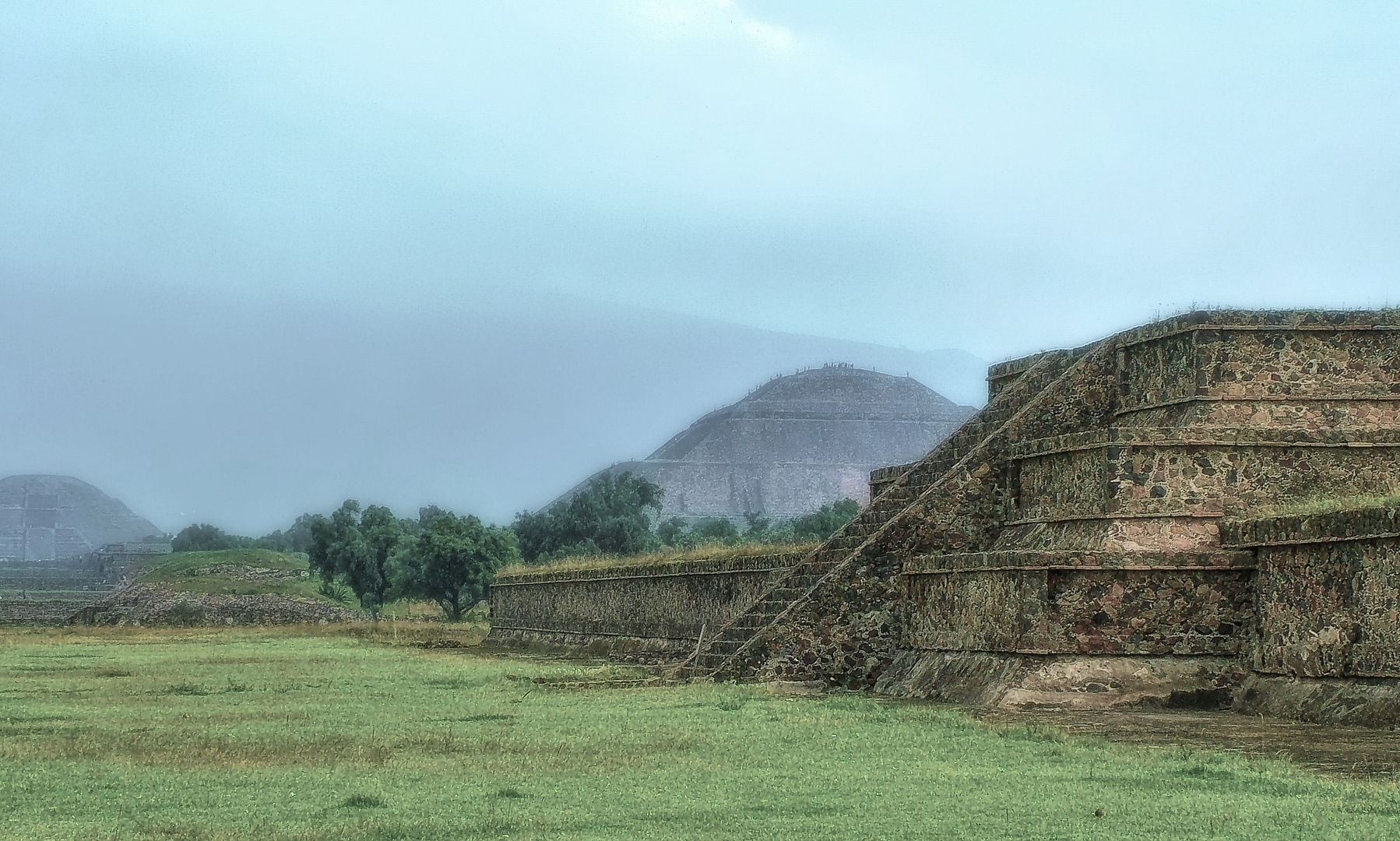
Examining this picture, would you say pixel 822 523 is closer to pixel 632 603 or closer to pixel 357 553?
pixel 357 553

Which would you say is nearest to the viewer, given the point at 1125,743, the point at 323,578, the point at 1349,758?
the point at 1349,758

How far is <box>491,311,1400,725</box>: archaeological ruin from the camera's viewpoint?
1504cm

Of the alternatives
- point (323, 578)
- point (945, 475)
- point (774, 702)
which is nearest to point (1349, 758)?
point (774, 702)

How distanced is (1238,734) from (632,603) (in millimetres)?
18967

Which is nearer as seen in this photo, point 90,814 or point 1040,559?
point 90,814

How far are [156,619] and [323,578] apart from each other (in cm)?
1137

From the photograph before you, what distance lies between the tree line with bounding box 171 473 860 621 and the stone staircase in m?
33.0

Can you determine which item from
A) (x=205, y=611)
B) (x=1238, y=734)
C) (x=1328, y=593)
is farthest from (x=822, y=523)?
(x=1238, y=734)

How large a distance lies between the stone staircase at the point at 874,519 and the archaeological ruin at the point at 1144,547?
0.11 feet

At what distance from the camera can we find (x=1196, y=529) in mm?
17047

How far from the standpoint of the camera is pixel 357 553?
69500 millimetres

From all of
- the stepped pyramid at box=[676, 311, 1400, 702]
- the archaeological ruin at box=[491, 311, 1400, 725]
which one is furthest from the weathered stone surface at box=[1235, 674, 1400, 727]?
the stepped pyramid at box=[676, 311, 1400, 702]

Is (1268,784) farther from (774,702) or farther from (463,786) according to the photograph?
(774,702)

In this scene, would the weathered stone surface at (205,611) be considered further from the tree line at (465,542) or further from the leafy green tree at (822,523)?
the leafy green tree at (822,523)
